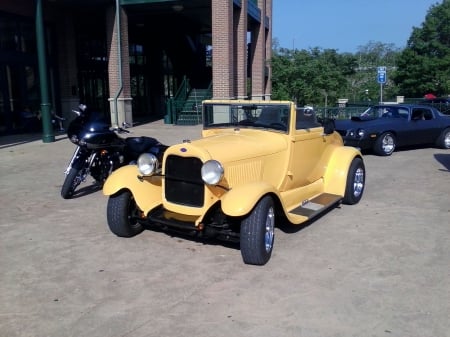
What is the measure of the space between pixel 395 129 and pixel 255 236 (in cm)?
843

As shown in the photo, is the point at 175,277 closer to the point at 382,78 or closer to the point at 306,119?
the point at 306,119

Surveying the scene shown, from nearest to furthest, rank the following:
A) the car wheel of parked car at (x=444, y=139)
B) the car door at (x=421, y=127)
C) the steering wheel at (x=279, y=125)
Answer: the steering wheel at (x=279, y=125) → the car door at (x=421, y=127) → the car wheel of parked car at (x=444, y=139)

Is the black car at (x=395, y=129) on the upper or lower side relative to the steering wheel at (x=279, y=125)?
lower

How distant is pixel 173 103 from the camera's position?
2017 cm

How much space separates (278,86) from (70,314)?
2494cm

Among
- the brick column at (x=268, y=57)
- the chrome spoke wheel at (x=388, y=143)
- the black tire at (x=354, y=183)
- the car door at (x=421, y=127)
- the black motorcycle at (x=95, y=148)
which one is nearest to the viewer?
the black tire at (x=354, y=183)

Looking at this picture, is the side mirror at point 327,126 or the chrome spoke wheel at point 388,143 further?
the chrome spoke wheel at point 388,143

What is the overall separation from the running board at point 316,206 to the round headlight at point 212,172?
1.31 m

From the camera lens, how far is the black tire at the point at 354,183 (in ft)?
21.4

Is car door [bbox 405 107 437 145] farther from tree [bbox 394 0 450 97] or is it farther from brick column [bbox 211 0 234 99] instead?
tree [bbox 394 0 450 97]

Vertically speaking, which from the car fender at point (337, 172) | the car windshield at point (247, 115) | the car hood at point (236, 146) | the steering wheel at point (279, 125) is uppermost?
the car windshield at point (247, 115)

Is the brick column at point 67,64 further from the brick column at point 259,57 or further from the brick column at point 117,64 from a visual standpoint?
the brick column at point 259,57

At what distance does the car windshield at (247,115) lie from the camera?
18.3 ft

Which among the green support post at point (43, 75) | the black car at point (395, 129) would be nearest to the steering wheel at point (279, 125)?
the black car at point (395, 129)
